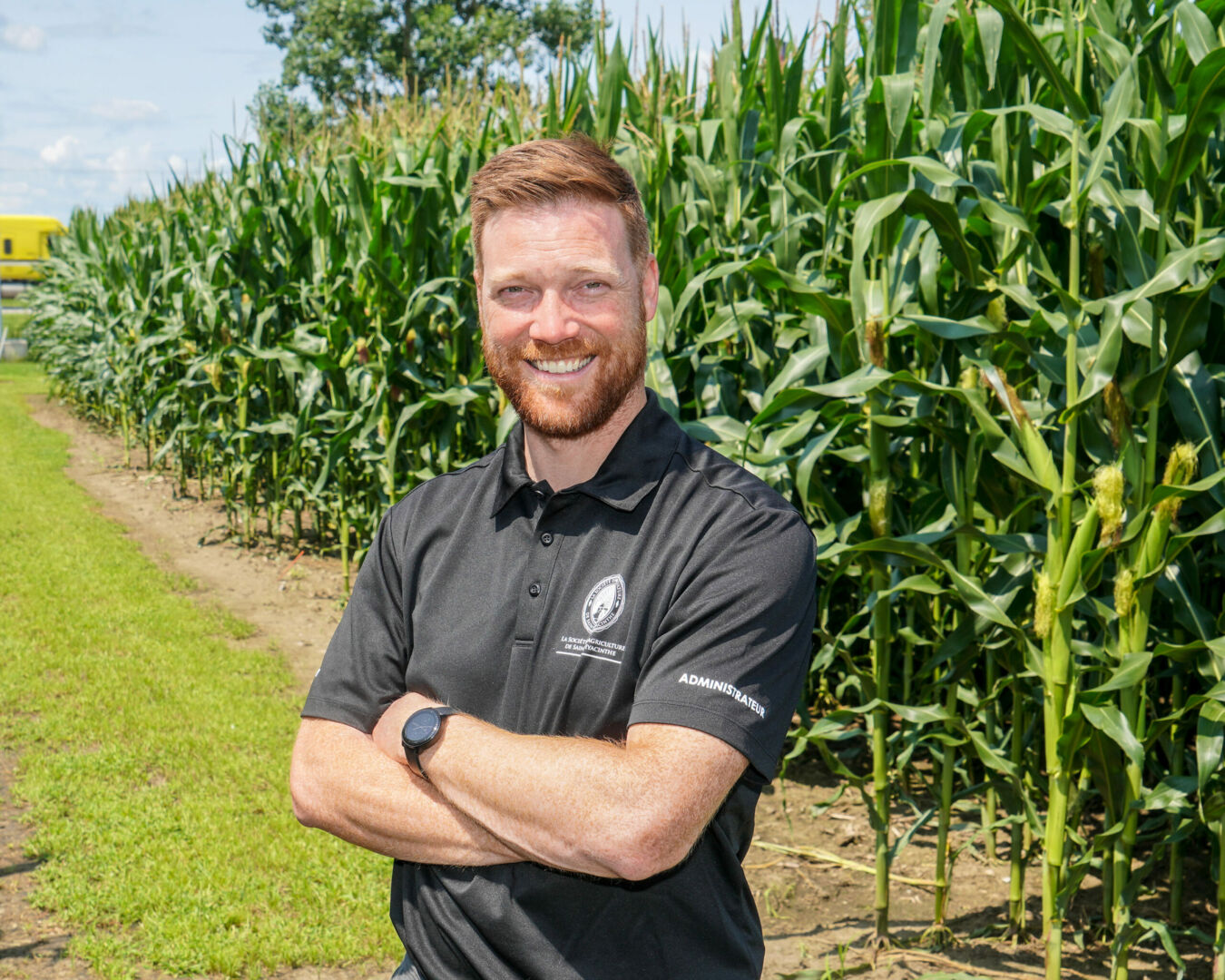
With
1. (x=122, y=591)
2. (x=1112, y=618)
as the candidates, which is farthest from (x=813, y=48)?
(x=122, y=591)

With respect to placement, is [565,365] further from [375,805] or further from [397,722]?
[375,805]

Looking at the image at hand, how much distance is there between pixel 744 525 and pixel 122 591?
7.02 m

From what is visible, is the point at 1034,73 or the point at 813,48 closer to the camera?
the point at 1034,73

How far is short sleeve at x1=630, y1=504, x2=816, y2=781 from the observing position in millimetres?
1625

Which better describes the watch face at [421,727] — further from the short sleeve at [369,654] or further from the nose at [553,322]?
the nose at [553,322]

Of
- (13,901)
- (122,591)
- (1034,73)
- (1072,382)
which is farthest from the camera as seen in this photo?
(122,591)

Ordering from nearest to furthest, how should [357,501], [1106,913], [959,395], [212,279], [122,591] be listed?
[959,395]
[1106,913]
[122,591]
[357,501]
[212,279]

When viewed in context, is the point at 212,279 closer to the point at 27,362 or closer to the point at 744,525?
the point at 744,525

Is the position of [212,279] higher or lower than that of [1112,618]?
higher

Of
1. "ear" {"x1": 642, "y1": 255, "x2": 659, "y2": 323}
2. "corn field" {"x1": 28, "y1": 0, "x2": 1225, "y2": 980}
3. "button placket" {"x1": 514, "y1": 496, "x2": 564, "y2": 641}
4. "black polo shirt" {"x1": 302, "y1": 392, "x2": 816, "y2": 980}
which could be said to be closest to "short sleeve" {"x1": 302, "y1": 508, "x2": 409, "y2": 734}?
"black polo shirt" {"x1": 302, "y1": 392, "x2": 816, "y2": 980}

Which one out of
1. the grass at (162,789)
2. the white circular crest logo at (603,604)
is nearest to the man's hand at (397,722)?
the white circular crest logo at (603,604)

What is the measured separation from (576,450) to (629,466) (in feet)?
0.46

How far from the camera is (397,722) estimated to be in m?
1.87

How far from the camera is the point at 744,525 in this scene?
1.75 metres
